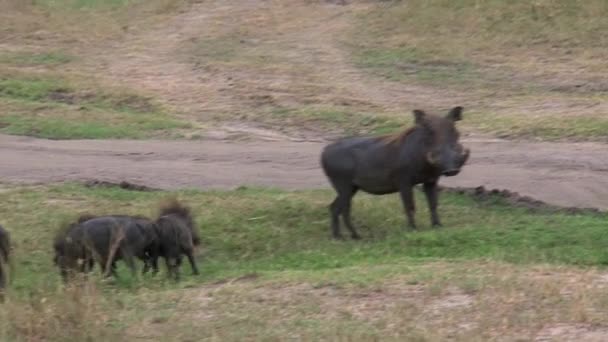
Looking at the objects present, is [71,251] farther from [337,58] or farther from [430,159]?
[337,58]

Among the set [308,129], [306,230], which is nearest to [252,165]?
[308,129]

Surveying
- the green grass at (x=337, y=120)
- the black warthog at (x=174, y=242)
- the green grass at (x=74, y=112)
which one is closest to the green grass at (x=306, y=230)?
the black warthog at (x=174, y=242)

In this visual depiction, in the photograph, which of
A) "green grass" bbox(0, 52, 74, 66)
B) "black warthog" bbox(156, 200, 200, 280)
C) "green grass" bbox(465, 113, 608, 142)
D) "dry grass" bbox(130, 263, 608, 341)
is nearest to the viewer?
"dry grass" bbox(130, 263, 608, 341)

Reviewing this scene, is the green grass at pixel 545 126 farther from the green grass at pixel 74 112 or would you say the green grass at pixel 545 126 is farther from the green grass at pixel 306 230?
the green grass at pixel 306 230

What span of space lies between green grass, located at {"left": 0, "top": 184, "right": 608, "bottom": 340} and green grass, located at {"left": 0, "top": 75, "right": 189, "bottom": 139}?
4.67 meters

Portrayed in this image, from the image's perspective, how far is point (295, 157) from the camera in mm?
18031

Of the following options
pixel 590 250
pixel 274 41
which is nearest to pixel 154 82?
pixel 274 41

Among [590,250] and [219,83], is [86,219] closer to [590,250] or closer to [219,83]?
[590,250]

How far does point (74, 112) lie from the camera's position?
2139cm

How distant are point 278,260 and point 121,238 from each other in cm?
178

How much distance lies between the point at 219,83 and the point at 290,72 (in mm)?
1596

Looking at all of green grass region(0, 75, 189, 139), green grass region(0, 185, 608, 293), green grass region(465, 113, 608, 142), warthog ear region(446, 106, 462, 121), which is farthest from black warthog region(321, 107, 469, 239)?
green grass region(0, 75, 189, 139)

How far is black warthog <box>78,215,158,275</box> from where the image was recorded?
36.7ft

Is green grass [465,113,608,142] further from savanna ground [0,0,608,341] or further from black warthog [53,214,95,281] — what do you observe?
black warthog [53,214,95,281]
